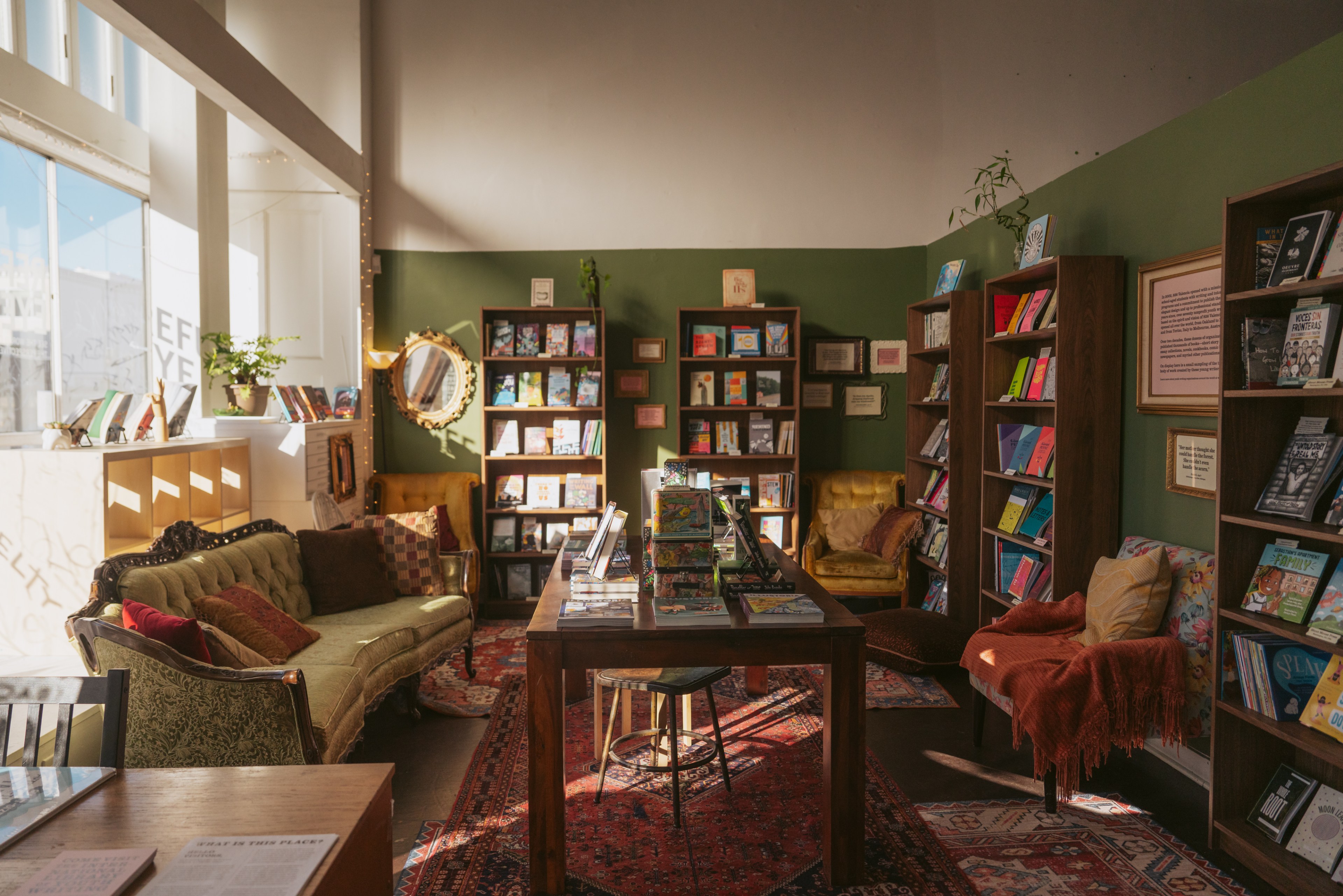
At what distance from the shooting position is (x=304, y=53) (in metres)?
6.10

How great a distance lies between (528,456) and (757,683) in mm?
2637

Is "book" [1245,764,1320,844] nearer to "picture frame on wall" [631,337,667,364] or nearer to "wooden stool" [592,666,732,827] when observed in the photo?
"wooden stool" [592,666,732,827]

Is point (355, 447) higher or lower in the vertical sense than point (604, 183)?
lower

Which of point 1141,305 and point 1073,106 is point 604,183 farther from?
point 1141,305

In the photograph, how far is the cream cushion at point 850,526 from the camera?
5969mm

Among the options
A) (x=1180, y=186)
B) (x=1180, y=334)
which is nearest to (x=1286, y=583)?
(x=1180, y=334)

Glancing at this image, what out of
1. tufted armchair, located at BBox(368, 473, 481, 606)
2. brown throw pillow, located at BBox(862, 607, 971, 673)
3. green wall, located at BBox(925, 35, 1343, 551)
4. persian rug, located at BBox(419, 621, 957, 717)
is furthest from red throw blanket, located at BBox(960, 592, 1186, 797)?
tufted armchair, located at BBox(368, 473, 481, 606)

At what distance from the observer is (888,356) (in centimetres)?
648

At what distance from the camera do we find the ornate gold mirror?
6.38 metres

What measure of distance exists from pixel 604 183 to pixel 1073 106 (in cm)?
328

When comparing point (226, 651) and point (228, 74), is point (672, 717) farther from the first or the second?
point (228, 74)

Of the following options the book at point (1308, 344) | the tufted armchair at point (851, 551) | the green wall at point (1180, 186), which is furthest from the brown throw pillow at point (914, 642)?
the book at point (1308, 344)

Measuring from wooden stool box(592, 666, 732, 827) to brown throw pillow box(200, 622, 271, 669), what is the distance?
4.25 ft

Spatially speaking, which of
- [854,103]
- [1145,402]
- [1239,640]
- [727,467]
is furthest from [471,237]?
[1239,640]
